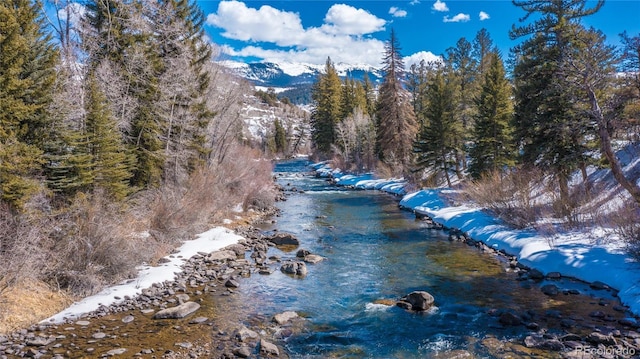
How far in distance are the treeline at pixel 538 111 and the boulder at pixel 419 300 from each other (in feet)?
20.7

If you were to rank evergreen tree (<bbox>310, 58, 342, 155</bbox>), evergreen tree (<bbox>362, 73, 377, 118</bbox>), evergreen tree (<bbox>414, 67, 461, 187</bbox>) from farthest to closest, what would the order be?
evergreen tree (<bbox>362, 73, 377, 118</bbox>) < evergreen tree (<bbox>310, 58, 342, 155</bbox>) < evergreen tree (<bbox>414, 67, 461, 187</bbox>)

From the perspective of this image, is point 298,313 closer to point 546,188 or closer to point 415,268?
Answer: point 415,268

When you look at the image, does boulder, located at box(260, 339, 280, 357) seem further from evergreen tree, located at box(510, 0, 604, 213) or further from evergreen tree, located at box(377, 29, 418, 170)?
evergreen tree, located at box(377, 29, 418, 170)

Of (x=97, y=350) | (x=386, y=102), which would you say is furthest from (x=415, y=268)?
(x=386, y=102)

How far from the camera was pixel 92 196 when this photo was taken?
12.0 meters

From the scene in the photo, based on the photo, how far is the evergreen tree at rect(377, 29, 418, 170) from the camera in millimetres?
35375

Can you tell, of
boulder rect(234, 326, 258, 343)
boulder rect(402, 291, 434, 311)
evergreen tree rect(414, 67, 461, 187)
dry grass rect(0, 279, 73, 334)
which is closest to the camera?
dry grass rect(0, 279, 73, 334)

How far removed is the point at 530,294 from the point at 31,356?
36.9 ft

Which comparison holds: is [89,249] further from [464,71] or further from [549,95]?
[464,71]

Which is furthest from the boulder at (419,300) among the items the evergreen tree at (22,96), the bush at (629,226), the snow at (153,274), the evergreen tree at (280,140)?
the evergreen tree at (280,140)

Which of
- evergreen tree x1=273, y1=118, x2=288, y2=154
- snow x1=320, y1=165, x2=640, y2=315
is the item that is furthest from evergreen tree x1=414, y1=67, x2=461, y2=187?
evergreen tree x1=273, y1=118, x2=288, y2=154

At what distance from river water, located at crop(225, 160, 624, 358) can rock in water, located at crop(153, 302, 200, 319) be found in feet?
4.17

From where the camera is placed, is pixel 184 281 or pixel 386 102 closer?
pixel 184 281

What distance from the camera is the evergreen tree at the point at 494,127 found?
23.0 metres
